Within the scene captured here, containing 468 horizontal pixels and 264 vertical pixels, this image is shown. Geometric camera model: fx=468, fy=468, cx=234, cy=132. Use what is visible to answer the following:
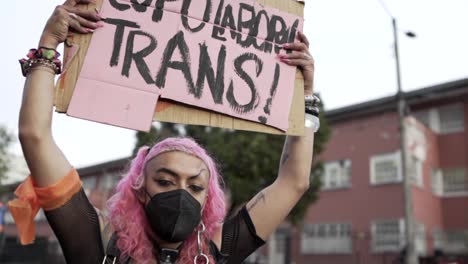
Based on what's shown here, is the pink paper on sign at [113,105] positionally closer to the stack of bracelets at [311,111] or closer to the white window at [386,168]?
the stack of bracelets at [311,111]

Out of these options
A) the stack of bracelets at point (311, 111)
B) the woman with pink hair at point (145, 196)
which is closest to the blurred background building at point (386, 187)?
the stack of bracelets at point (311, 111)

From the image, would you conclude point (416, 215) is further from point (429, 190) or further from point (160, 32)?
point (160, 32)

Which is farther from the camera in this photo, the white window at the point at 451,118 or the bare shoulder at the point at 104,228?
the white window at the point at 451,118

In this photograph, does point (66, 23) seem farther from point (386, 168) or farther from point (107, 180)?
point (107, 180)

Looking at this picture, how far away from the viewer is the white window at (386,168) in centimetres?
1933

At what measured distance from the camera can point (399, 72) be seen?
49.0 feet

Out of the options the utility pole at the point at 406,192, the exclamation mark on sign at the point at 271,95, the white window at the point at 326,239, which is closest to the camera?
the exclamation mark on sign at the point at 271,95

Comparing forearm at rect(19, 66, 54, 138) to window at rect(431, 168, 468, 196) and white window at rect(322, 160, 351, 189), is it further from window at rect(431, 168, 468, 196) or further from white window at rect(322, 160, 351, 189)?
window at rect(431, 168, 468, 196)

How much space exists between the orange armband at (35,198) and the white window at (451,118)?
67.7 feet

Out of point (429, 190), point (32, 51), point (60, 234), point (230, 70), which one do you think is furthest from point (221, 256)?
point (429, 190)

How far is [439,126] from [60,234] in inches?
832

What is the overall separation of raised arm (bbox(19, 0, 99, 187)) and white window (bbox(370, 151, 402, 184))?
746 inches

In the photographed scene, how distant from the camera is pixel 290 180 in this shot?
7.29 ft

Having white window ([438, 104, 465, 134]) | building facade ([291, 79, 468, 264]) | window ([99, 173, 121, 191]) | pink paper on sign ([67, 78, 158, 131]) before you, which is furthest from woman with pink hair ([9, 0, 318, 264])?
window ([99, 173, 121, 191])
